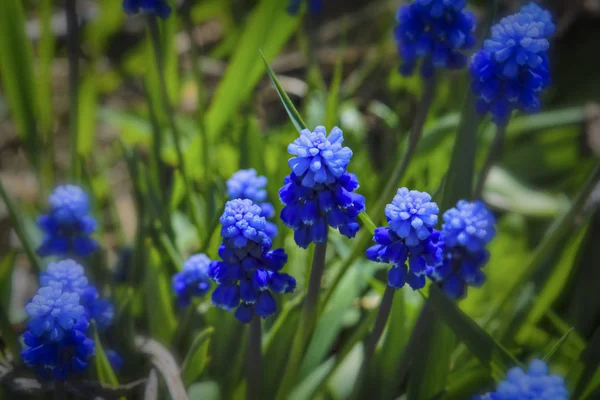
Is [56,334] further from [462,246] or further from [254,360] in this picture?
[462,246]

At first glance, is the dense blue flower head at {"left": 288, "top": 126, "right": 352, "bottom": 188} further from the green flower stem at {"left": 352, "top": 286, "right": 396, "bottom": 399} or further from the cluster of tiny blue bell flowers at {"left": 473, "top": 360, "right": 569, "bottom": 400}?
the cluster of tiny blue bell flowers at {"left": 473, "top": 360, "right": 569, "bottom": 400}

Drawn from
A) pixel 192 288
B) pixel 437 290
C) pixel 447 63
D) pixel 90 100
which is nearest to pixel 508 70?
pixel 447 63

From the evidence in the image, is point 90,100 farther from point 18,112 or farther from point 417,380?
point 417,380

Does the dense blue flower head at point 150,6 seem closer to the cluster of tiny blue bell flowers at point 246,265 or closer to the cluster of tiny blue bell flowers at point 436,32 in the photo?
the cluster of tiny blue bell flowers at point 436,32

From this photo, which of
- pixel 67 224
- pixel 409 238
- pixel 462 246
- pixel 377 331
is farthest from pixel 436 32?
pixel 67 224

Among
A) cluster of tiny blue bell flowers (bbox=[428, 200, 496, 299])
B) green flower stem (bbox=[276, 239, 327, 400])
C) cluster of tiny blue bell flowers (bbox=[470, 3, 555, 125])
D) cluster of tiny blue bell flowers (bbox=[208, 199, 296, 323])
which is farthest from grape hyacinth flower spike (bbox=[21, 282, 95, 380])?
cluster of tiny blue bell flowers (bbox=[470, 3, 555, 125])

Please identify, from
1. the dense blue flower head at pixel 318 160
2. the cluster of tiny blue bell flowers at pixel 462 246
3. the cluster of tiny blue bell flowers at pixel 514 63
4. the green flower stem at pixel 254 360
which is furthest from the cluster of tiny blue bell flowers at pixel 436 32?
the green flower stem at pixel 254 360
